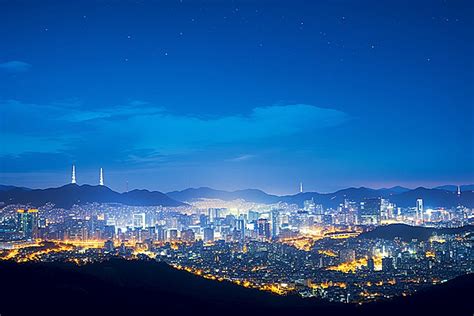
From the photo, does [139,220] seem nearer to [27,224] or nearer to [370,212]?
[27,224]

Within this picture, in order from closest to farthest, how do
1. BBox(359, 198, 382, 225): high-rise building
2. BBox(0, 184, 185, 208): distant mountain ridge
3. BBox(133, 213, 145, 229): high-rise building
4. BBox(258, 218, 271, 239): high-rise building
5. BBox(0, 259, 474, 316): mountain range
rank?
BBox(0, 259, 474, 316): mountain range
BBox(258, 218, 271, 239): high-rise building
BBox(133, 213, 145, 229): high-rise building
BBox(0, 184, 185, 208): distant mountain ridge
BBox(359, 198, 382, 225): high-rise building

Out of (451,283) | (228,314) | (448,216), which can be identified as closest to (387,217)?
(448,216)

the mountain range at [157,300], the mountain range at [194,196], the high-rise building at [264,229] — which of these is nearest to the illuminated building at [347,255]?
the mountain range at [157,300]

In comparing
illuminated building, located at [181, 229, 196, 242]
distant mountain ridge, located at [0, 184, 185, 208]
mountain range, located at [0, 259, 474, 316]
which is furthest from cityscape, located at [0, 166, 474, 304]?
mountain range, located at [0, 259, 474, 316]

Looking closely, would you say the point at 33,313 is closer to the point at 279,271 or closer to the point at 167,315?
the point at 167,315

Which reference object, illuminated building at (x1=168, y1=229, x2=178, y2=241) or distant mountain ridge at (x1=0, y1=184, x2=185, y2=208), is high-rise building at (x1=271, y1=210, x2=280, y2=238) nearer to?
illuminated building at (x1=168, y1=229, x2=178, y2=241)

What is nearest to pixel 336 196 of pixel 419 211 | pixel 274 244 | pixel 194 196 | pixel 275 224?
pixel 419 211
